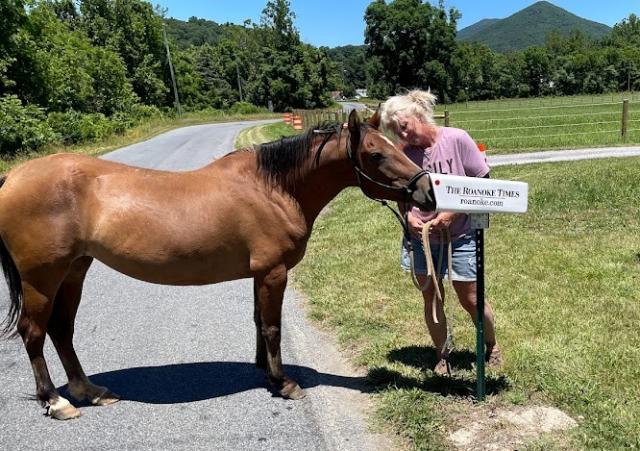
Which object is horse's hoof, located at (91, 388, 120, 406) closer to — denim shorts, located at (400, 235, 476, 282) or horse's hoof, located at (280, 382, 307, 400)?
horse's hoof, located at (280, 382, 307, 400)

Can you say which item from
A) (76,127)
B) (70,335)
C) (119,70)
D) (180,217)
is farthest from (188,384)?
(119,70)

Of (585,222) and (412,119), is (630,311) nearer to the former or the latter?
(412,119)

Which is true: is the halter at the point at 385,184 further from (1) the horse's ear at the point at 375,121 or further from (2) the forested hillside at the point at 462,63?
(2) the forested hillside at the point at 462,63

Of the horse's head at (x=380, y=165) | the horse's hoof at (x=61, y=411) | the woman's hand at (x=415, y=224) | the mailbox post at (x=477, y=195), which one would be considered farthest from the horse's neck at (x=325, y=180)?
the horse's hoof at (x=61, y=411)

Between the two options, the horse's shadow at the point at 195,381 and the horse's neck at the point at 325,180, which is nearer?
the horse's neck at the point at 325,180

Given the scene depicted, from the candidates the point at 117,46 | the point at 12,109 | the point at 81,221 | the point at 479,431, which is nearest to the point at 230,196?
the point at 81,221

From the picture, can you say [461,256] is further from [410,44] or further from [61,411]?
[410,44]

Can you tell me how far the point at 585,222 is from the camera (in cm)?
744

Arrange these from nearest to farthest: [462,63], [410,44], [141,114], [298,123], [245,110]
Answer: [298,123]
[141,114]
[245,110]
[410,44]
[462,63]

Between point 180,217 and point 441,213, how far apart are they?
5.50 ft

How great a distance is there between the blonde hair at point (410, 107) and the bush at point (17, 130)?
20.9 metres

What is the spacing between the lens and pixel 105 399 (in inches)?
140

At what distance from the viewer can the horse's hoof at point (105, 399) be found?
3.55 meters

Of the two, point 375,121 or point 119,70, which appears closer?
point 375,121
